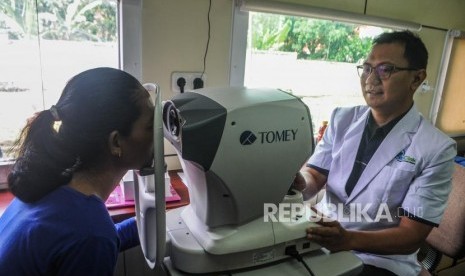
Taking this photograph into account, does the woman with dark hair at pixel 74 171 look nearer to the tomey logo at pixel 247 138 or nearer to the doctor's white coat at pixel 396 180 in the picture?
the tomey logo at pixel 247 138

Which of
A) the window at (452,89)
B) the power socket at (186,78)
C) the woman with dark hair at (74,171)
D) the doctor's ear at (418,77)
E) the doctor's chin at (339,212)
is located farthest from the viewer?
the window at (452,89)

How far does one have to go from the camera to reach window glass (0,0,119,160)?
1.23 m

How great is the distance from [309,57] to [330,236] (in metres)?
1.28

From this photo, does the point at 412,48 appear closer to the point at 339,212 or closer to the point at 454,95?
the point at 339,212

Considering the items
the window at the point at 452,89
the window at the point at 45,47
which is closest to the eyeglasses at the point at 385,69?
the window at the point at 45,47

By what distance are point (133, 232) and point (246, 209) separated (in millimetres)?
398

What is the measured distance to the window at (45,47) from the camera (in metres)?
1.23

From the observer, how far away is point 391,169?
1130 millimetres

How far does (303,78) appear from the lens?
1.92 m

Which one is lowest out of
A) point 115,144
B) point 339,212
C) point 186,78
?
point 339,212

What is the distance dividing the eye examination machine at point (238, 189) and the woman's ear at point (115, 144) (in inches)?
3.6

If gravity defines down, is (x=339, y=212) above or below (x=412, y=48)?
below

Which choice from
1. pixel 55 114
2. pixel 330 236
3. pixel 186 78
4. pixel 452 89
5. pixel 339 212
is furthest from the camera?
pixel 452 89

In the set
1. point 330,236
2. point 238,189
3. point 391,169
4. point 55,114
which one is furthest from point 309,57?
point 55,114
